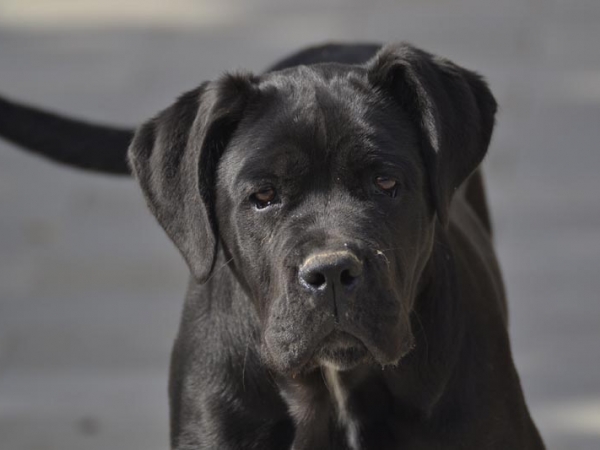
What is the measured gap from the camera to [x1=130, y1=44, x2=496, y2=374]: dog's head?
14.6 feet

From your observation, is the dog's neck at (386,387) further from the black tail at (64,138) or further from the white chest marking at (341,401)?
the black tail at (64,138)

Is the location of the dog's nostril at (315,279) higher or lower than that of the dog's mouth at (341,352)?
higher

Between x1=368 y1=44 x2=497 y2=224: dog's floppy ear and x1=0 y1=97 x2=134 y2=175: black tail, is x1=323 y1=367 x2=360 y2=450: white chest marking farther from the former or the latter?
x1=0 y1=97 x2=134 y2=175: black tail

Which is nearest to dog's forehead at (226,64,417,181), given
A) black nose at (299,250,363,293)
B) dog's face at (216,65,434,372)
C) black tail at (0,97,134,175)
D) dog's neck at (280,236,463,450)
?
dog's face at (216,65,434,372)

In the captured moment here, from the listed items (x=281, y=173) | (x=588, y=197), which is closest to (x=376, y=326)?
(x=281, y=173)

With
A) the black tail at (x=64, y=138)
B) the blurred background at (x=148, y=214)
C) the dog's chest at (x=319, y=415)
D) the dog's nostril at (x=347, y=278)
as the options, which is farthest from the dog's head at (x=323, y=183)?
the blurred background at (x=148, y=214)

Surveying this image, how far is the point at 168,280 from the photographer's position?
7.79 m

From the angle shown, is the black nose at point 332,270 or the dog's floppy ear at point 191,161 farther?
the dog's floppy ear at point 191,161

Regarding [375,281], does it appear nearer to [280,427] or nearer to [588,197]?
[280,427]

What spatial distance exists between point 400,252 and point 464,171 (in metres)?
0.39

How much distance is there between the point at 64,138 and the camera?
5992mm

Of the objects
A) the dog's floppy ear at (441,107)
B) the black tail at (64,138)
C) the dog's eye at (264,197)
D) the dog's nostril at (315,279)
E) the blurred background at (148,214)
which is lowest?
the blurred background at (148,214)

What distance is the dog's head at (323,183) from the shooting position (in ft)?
14.6

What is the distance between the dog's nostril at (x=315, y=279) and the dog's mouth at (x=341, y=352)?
0.14 m
